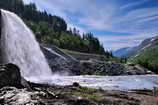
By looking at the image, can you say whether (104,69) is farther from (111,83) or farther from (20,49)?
(111,83)

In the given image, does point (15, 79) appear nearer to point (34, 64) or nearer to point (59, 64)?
point (34, 64)

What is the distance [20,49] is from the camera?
6041 cm

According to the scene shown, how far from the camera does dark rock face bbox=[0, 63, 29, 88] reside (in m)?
19.3

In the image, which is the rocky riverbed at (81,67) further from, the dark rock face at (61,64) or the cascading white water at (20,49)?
the cascading white water at (20,49)

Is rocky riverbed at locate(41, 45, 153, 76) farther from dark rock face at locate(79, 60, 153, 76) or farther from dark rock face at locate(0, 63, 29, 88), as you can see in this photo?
dark rock face at locate(0, 63, 29, 88)

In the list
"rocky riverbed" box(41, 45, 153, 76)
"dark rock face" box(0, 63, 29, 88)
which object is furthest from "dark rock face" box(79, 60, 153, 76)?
"dark rock face" box(0, 63, 29, 88)

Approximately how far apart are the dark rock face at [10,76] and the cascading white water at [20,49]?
31268mm

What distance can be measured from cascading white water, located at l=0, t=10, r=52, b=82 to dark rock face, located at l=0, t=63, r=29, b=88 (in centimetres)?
3127

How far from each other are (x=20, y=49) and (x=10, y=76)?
41.4 metres

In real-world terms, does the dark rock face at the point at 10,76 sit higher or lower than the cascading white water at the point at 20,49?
lower

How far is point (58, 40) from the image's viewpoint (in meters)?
149

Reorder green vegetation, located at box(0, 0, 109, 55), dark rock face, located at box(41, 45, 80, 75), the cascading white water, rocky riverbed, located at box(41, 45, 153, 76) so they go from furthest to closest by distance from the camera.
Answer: green vegetation, located at box(0, 0, 109, 55)
rocky riverbed, located at box(41, 45, 153, 76)
dark rock face, located at box(41, 45, 80, 75)
the cascading white water

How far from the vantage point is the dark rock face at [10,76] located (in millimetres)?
19344

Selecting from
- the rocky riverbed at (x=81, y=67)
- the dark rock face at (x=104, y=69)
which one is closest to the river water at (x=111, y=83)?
the rocky riverbed at (x=81, y=67)
